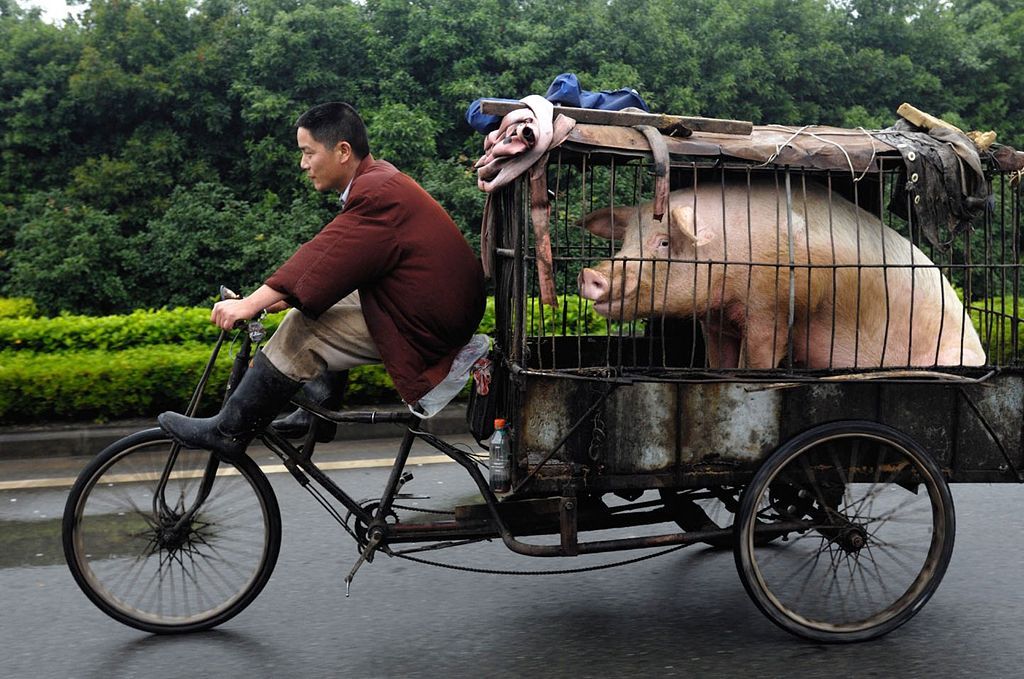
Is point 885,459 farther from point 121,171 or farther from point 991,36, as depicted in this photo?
point 991,36

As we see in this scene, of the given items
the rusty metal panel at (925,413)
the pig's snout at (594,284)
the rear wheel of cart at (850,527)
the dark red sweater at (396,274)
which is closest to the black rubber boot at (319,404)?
the dark red sweater at (396,274)

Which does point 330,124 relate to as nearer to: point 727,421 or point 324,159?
point 324,159

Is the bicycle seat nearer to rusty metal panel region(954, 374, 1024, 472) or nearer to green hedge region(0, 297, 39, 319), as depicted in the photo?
rusty metal panel region(954, 374, 1024, 472)

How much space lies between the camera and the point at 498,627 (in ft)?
12.7

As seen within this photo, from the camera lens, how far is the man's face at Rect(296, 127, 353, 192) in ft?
12.1

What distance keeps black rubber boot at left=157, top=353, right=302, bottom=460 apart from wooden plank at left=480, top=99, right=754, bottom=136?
106 cm

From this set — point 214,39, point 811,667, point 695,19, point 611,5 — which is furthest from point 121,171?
point 811,667

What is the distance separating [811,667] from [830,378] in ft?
2.92

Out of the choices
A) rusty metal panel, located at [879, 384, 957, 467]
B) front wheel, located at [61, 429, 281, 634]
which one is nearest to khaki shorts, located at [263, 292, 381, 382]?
front wheel, located at [61, 429, 281, 634]

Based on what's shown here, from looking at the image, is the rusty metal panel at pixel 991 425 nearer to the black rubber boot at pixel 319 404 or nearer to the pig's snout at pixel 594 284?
the pig's snout at pixel 594 284

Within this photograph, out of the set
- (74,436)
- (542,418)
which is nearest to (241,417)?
(542,418)

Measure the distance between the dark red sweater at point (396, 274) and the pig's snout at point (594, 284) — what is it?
1.20 ft

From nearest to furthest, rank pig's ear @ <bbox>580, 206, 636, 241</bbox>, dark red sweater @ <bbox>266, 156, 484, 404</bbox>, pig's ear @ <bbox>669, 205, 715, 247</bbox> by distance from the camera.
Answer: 1. dark red sweater @ <bbox>266, 156, 484, 404</bbox>
2. pig's ear @ <bbox>669, 205, 715, 247</bbox>
3. pig's ear @ <bbox>580, 206, 636, 241</bbox>

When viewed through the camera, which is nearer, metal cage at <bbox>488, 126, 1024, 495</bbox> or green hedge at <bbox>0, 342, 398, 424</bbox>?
metal cage at <bbox>488, 126, 1024, 495</bbox>
